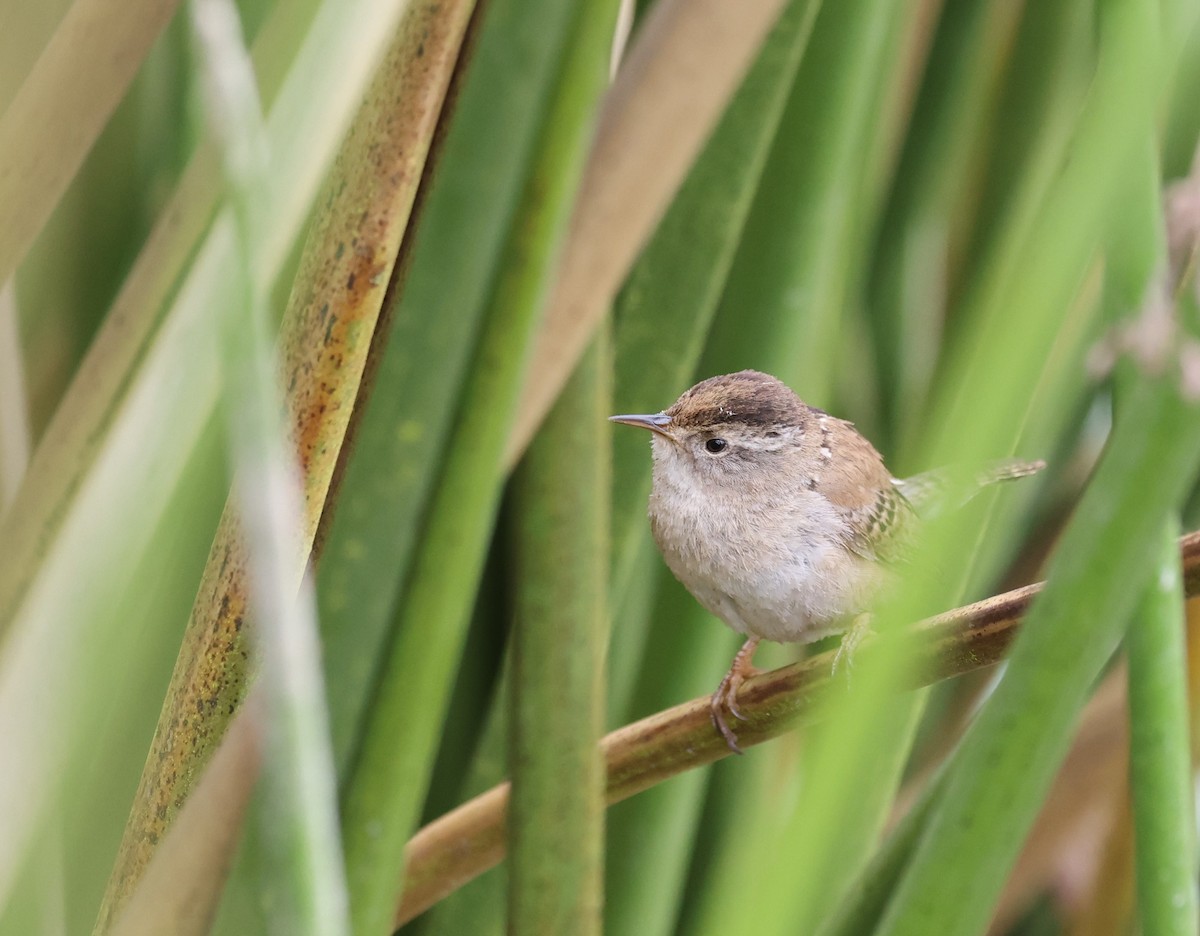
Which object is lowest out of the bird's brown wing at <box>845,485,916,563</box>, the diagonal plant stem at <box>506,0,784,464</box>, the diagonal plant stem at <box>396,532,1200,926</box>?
the diagonal plant stem at <box>396,532,1200,926</box>

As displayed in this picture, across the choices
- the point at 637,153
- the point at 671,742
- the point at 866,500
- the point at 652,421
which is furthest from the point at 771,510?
the point at 637,153

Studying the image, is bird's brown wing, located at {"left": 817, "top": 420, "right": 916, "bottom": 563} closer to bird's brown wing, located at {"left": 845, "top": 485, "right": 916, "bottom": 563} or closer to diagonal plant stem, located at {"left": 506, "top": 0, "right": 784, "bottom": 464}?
bird's brown wing, located at {"left": 845, "top": 485, "right": 916, "bottom": 563}

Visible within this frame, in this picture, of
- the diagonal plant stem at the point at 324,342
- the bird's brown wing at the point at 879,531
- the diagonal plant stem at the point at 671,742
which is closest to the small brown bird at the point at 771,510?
the bird's brown wing at the point at 879,531

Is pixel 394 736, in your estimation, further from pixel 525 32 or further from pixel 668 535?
pixel 668 535

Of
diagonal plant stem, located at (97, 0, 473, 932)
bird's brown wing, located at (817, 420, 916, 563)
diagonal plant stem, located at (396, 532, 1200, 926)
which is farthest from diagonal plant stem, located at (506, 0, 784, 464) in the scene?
bird's brown wing, located at (817, 420, 916, 563)

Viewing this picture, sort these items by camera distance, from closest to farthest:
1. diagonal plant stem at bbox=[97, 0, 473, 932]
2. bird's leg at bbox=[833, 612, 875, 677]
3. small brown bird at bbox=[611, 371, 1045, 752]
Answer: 1. diagonal plant stem at bbox=[97, 0, 473, 932]
2. bird's leg at bbox=[833, 612, 875, 677]
3. small brown bird at bbox=[611, 371, 1045, 752]

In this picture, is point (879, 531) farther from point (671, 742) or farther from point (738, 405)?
point (671, 742)

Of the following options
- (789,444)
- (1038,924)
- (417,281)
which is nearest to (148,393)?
(417,281)
